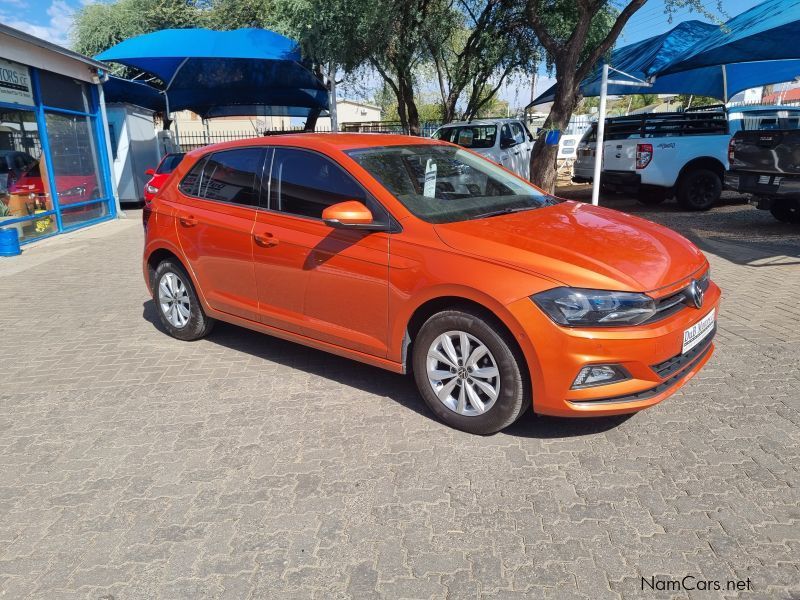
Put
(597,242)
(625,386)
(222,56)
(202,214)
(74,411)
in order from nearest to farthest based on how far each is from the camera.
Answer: (625,386)
(597,242)
(74,411)
(202,214)
(222,56)

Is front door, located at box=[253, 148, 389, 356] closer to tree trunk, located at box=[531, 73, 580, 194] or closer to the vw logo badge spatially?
the vw logo badge

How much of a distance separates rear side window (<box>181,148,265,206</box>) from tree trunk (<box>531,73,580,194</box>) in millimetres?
8242

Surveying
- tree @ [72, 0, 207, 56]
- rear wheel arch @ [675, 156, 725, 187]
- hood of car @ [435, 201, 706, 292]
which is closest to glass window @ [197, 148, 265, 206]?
hood of car @ [435, 201, 706, 292]

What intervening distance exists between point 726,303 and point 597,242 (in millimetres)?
3378

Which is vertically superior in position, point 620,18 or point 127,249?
point 620,18

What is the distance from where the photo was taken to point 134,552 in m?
2.73

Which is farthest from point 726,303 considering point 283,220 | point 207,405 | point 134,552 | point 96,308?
point 96,308

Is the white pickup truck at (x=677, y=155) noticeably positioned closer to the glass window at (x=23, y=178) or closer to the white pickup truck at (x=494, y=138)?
the white pickup truck at (x=494, y=138)

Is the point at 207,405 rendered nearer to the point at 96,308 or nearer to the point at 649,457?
the point at 649,457

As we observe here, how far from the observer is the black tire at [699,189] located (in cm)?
1204

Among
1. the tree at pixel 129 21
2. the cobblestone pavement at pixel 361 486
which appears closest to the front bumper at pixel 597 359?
the cobblestone pavement at pixel 361 486

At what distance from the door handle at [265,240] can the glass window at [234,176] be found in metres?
0.29

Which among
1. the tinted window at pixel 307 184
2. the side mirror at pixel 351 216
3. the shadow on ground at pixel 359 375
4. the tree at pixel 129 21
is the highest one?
the tree at pixel 129 21

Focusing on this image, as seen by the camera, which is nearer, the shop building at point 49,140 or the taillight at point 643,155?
the shop building at point 49,140
